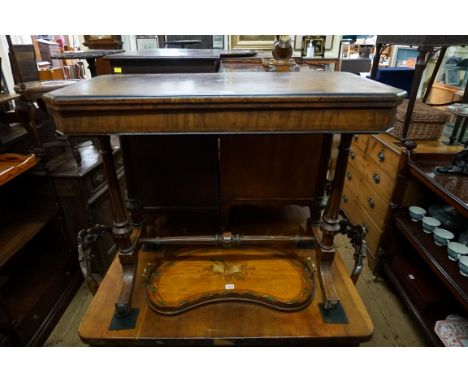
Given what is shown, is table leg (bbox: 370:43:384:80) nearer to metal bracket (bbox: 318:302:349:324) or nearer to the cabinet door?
Result: the cabinet door

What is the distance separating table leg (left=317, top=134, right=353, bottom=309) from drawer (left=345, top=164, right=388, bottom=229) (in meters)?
0.97

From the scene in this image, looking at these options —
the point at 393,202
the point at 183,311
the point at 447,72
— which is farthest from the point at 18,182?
the point at 447,72

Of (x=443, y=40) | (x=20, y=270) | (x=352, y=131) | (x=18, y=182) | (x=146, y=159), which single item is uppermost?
(x=443, y=40)

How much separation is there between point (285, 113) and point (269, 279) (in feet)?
2.19

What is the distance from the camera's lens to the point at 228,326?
38.7 inches

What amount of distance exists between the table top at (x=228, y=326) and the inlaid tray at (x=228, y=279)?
0.03 meters

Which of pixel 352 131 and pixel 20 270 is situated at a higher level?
pixel 352 131

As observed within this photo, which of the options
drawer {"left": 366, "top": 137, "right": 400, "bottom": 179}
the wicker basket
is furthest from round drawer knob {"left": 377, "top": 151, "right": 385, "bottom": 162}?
the wicker basket

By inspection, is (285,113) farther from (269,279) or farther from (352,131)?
(269,279)

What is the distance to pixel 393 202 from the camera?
177 cm

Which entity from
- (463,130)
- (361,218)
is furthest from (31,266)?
(463,130)

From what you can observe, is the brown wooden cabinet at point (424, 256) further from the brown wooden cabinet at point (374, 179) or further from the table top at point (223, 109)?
the table top at point (223, 109)

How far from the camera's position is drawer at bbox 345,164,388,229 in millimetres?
1916

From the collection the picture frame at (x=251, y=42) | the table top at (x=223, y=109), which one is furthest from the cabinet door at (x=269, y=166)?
the picture frame at (x=251, y=42)
